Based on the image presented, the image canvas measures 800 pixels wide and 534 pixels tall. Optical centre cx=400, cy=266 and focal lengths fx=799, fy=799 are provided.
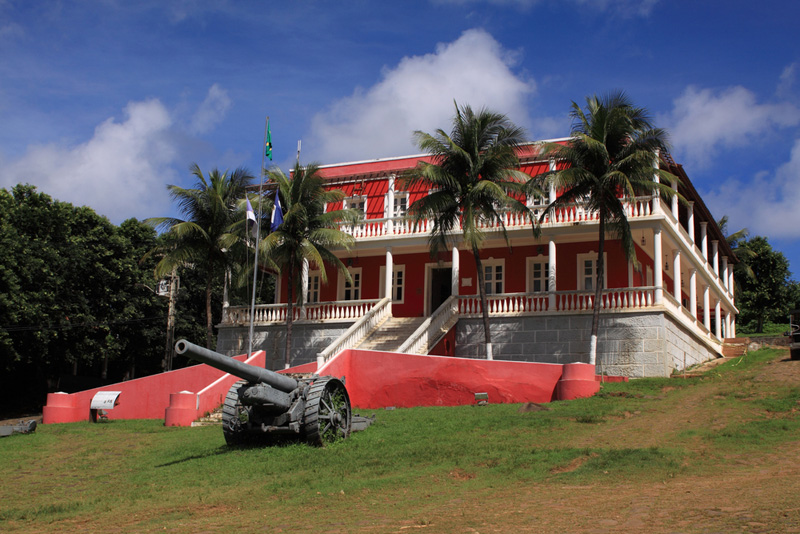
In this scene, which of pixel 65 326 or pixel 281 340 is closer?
pixel 281 340

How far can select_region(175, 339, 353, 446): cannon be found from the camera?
571 inches

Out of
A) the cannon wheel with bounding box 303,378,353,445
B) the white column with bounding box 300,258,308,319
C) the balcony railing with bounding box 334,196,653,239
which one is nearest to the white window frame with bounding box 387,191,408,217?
the balcony railing with bounding box 334,196,653,239

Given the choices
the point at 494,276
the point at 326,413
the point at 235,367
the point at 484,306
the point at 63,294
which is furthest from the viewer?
the point at 63,294

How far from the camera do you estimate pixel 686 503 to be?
31.3ft

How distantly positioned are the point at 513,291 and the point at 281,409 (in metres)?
15.1

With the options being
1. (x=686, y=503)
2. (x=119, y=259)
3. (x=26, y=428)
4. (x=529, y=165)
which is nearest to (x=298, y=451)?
(x=686, y=503)

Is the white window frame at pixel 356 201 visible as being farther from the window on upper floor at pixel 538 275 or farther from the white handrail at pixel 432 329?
the window on upper floor at pixel 538 275

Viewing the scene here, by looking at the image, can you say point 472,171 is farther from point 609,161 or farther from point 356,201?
point 356,201

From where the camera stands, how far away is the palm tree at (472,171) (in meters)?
24.0

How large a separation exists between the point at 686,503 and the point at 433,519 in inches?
119

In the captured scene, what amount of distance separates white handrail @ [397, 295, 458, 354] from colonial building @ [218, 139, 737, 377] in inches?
1.7

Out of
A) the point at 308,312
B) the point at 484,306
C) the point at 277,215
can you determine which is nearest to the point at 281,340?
the point at 308,312

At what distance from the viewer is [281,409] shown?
14742 millimetres

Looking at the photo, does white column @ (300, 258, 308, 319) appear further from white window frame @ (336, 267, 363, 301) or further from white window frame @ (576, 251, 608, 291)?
white window frame @ (576, 251, 608, 291)
